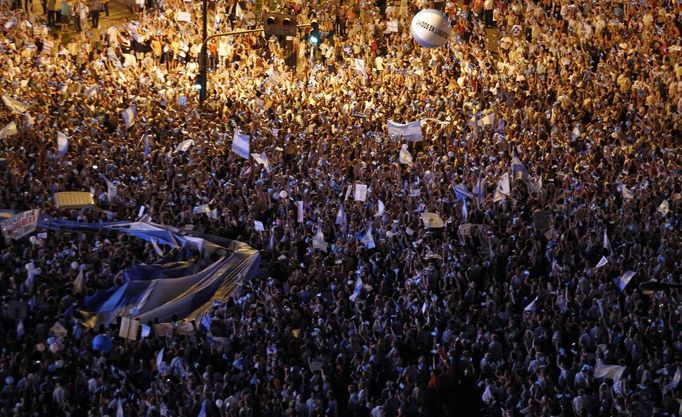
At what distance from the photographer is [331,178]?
2636 centimetres

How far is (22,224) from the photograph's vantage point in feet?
74.3

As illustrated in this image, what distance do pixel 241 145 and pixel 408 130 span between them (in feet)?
11.7

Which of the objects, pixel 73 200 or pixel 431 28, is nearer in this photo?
pixel 73 200

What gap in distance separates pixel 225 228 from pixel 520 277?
581 centimetres

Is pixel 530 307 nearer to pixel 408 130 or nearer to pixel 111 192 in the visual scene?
pixel 111 192

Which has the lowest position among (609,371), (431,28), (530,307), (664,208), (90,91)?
(90,91)

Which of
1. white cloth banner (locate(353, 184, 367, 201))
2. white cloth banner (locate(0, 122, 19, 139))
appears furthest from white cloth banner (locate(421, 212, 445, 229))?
white cloth banner (locate(0, 122, 19, 139))

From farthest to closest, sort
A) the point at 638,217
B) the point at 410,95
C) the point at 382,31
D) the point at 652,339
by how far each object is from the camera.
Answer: the point at 382,31 < the point at 410,95 < the point at 638,217 < the point at 652,339

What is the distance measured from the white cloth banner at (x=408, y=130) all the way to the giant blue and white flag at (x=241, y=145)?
10.5 ft

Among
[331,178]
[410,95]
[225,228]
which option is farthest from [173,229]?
[410,95]

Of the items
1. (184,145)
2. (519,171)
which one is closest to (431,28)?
(519,171)

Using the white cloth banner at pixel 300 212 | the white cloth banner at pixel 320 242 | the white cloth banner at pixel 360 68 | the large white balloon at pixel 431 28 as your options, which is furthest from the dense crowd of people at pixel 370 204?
the large white balloon at pixel 431 28

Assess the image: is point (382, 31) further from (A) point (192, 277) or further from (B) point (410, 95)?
(A) point (192, 277)

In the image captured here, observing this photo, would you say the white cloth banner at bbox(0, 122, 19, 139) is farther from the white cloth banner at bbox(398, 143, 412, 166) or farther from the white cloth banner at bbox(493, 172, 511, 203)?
the white cloth banner at bbox(493, 172, 511, 203)
